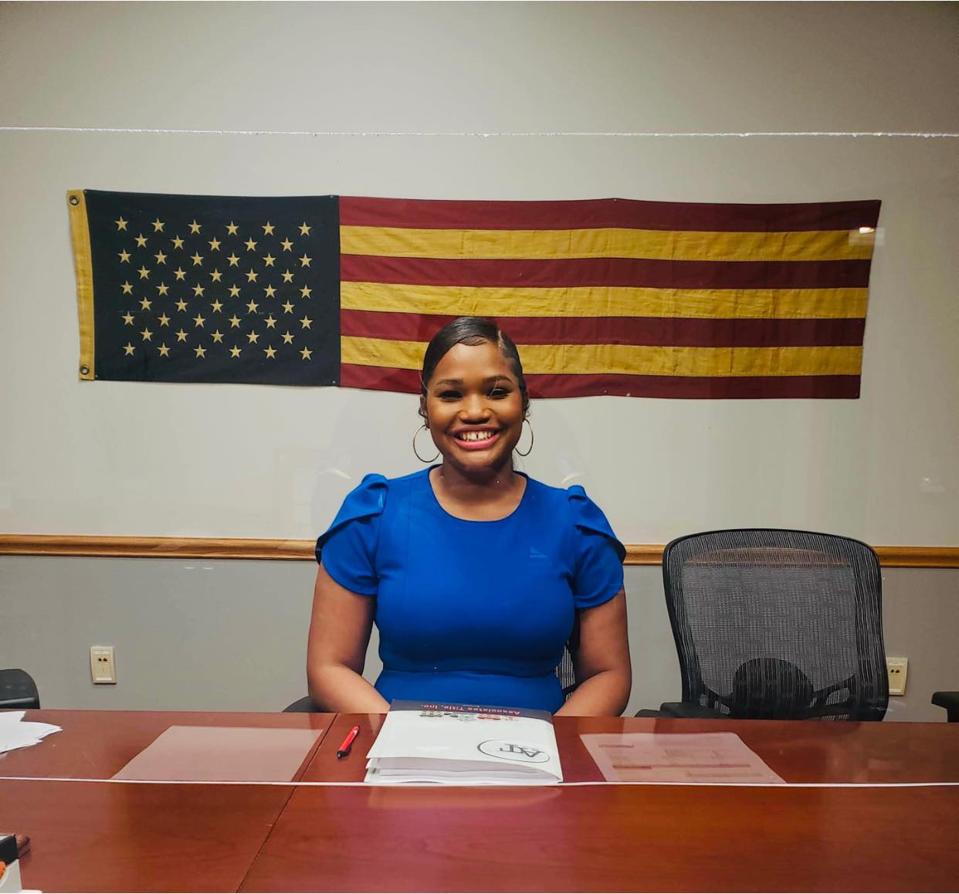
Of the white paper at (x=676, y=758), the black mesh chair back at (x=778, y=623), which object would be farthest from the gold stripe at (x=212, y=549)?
the white paper at (x=676, y=758)

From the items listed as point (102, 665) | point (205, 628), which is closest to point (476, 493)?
point (205, 628)

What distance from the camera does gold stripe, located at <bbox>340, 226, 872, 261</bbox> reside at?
6.43 ft

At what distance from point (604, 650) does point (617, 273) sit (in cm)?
101

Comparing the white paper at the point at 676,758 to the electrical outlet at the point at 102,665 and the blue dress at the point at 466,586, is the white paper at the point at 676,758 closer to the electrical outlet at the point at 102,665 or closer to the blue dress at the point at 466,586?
the blue dress at the point at 466,586

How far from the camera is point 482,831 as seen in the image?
904mm

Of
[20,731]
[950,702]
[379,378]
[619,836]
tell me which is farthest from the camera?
[379,378]

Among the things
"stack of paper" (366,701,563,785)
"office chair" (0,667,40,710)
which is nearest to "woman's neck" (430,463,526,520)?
"stack of paper" (366,701,563,785)

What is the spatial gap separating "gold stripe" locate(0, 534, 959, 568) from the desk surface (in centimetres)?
95

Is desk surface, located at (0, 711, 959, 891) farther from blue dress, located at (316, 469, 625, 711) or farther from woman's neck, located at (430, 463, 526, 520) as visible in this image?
woman's neck, located at (430, 463, 526, 520)

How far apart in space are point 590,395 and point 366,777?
125 cm

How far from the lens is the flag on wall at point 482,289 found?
1.91 m

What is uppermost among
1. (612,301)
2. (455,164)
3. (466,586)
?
(455,164)

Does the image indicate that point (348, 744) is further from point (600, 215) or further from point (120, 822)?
point (600, 215)

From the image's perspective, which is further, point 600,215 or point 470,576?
point 600,215
